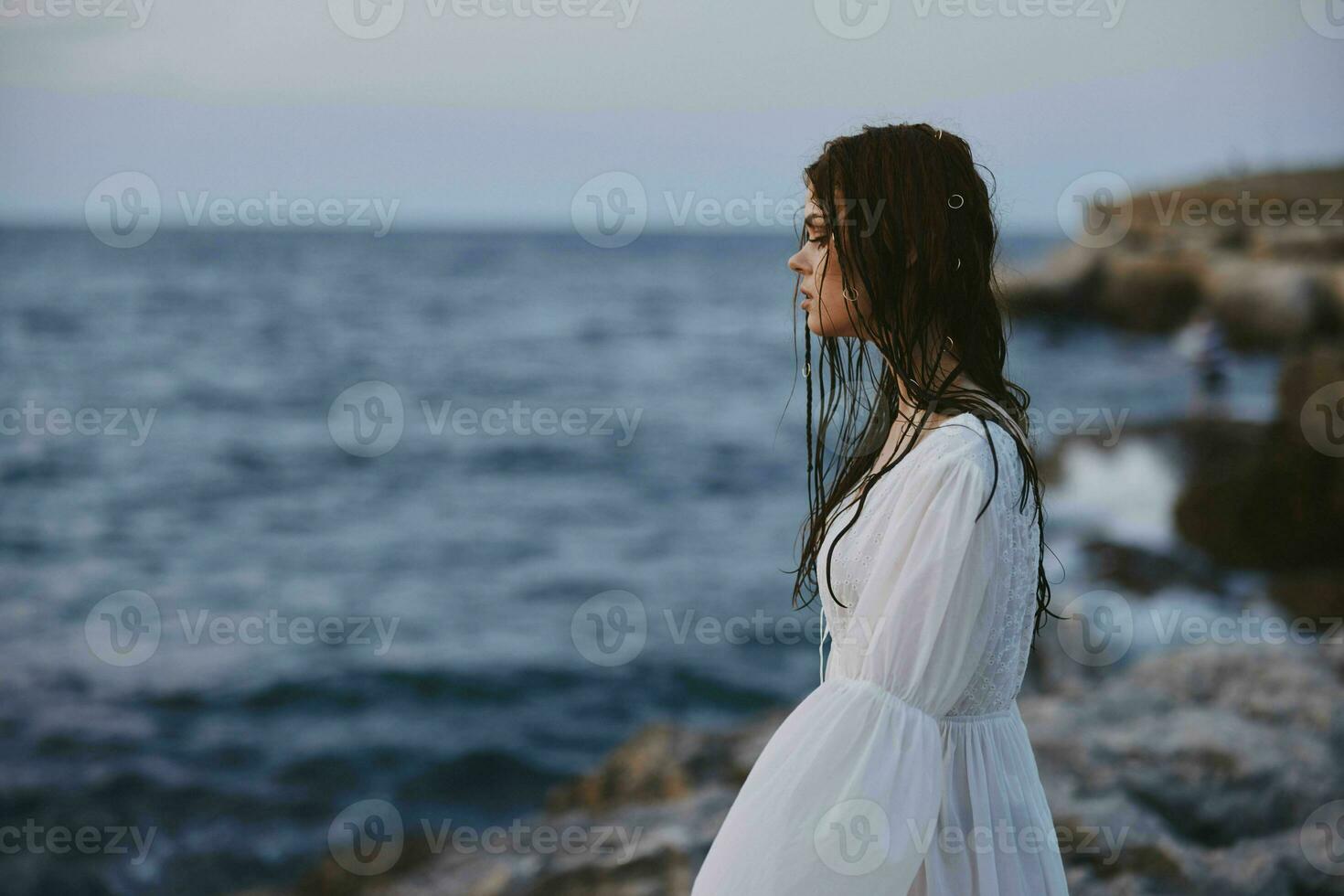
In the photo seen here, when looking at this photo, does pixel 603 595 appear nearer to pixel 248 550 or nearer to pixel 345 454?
pixel 248 550

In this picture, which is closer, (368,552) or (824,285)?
(824,285)

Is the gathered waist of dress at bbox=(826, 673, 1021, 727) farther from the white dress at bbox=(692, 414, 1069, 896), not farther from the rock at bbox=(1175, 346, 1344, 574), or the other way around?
the rock at bbox=(1175, 346, 1344, 574)

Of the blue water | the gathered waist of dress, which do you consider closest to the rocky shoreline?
the gathered waist of dress

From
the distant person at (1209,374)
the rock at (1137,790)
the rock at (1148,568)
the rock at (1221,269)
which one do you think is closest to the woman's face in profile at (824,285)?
the rock at (1137,790)

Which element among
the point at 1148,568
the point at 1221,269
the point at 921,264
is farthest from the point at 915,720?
the point at 1221,269

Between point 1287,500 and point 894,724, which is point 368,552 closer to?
point 1287,500

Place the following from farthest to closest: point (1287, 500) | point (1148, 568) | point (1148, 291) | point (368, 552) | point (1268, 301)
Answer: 1. point (1148, 291)
2. point (1268, 301)
3. point (368, 552)
4. point (1148, 568)
5. point (1287, 500)

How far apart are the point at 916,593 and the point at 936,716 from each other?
0.17 meters

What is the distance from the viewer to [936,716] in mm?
1536

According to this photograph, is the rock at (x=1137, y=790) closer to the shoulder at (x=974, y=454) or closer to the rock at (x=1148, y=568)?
the shoulder at (x=974, y=454)

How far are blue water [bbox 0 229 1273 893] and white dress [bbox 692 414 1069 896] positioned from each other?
2.73 m

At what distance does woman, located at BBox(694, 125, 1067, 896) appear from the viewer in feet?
4.94

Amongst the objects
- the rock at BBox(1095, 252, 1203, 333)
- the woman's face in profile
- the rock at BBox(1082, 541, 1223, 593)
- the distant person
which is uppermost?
the rock at BBox(1095, 252, 1203, 333)

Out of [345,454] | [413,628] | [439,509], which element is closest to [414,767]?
[413,628]
